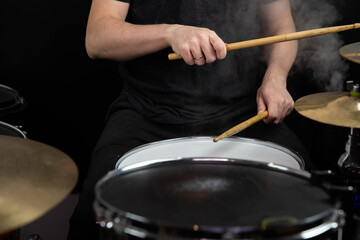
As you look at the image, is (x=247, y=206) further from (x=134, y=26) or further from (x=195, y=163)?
(x=134, y=26)

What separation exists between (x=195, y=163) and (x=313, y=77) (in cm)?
118

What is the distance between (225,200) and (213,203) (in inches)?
1.2

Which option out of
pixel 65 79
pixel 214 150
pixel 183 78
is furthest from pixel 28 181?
pixel 65 79

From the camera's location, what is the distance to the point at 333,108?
1.52 meters

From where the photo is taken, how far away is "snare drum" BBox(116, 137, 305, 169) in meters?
1.51

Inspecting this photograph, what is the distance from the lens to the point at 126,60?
6.00 ft

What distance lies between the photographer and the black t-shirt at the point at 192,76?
1.82 metres

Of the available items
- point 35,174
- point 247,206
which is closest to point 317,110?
point 247,206

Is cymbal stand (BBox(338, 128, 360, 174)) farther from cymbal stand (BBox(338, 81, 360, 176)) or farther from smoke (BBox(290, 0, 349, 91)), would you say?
smoke (BBox(290, 0, 349, 91))

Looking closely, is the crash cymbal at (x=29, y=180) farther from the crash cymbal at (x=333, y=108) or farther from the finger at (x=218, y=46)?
the crash cymbal at (x=333, y=108)

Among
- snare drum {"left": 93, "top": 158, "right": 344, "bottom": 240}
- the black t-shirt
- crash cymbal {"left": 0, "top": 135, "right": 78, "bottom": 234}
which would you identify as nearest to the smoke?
the black t-shirt

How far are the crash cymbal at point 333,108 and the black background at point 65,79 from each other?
2.29ft

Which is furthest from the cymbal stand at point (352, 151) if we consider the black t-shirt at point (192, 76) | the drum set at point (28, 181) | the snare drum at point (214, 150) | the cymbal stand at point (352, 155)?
the drum set at point (28, 181)

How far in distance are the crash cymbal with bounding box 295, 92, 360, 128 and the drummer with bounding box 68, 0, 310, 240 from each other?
16cm
